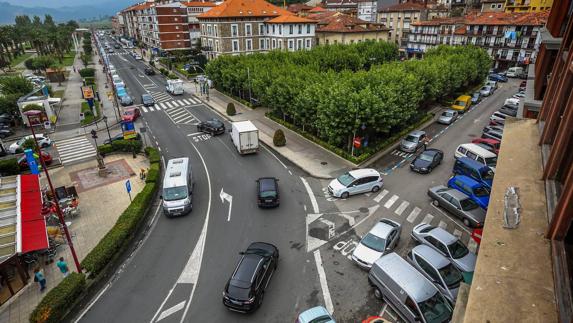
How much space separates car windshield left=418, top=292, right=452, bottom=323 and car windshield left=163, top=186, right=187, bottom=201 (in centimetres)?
1738

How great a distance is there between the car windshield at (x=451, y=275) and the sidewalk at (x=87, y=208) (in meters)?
21.5

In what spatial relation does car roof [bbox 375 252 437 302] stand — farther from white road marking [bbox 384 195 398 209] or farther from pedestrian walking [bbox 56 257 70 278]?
pedestrian walking [bbox 56 257 70 278]

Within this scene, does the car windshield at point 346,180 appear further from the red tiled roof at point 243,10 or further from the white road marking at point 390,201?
the red tiled roof at point 243,10

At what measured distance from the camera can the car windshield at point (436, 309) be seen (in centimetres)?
1428

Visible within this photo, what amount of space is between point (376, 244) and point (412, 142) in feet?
61.4

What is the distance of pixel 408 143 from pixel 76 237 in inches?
1242

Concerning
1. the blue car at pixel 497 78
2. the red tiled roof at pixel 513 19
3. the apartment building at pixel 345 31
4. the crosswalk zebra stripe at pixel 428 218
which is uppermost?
the red tiled roof at pixel 513 19

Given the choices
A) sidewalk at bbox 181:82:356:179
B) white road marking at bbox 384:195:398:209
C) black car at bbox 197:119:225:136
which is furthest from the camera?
black car at bbox 197:119:225:136

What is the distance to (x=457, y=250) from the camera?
18234 millimetres

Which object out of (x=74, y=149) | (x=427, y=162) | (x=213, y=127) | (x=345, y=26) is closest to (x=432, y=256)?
(x=427, y=162)

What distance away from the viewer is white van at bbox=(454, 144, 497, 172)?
2802 centimetres

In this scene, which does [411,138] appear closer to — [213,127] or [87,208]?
[213,127]

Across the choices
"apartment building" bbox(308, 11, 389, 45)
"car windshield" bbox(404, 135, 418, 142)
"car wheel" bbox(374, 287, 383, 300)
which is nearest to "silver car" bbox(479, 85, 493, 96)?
"car windshield" bbox(404, 135, 418, 142)

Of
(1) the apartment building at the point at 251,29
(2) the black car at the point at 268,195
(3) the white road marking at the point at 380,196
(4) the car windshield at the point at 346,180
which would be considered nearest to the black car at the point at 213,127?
(2) the black car at the point at 268,195
